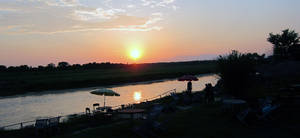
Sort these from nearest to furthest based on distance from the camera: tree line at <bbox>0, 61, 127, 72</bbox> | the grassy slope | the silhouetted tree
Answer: the grassy slope
the silhouetted tree
tree line at <bbox>0, 61, 127, 72</bbox>

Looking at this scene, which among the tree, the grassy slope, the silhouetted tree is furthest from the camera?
the tree

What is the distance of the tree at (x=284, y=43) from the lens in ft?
141

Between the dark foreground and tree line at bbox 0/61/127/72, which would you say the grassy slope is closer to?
the dark foreground

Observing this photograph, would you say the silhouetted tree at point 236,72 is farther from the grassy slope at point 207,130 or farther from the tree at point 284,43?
the tree at point 284,43

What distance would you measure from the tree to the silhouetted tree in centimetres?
2650

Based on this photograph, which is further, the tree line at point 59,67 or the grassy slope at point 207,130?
the tree line at point 59,67

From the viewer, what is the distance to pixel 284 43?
44.1m

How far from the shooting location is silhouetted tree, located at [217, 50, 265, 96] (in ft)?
61.9

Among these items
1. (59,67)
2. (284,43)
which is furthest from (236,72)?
(59,67)

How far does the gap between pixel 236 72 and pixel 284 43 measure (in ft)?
97.9

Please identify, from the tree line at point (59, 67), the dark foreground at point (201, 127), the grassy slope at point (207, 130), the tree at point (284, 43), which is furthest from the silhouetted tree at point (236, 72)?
the tree line at point (59, 67)

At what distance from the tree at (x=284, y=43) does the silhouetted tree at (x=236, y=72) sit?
2650 cm

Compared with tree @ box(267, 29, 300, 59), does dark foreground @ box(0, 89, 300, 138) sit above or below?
below

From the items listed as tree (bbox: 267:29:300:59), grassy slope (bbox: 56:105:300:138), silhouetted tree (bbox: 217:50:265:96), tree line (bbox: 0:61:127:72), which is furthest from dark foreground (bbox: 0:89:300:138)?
tree line (bbox: 0:61:127:72)
